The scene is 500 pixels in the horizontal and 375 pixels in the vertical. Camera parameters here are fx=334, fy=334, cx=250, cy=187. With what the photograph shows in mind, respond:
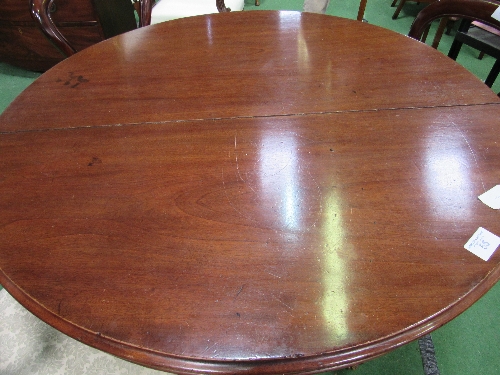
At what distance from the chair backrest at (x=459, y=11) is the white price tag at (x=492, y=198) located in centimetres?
64

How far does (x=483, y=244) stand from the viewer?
0.51 metres

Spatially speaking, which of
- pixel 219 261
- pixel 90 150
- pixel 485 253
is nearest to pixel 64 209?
pixel 90 150

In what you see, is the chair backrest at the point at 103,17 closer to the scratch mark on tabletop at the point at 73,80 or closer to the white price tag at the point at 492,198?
the scratch mark on tabletop at the point at 73,80

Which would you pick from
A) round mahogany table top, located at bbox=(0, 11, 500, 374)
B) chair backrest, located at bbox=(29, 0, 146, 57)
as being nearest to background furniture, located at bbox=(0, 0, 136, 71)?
chair backrest, located at bbox=(29, 0, 146, 57)

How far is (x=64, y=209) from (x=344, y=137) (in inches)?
21.5

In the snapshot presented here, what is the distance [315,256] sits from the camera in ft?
1.65

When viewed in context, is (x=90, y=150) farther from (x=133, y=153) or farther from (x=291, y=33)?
(x=291, y=33)

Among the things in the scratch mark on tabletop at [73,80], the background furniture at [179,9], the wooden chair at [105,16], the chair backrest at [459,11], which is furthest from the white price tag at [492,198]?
the background furniture at [179,9]

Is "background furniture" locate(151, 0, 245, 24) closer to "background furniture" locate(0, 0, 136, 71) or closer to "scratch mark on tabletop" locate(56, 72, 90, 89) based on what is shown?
"background furniture" locate(0, 0, 136, 71)

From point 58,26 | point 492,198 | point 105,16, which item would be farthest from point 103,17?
point 492,198

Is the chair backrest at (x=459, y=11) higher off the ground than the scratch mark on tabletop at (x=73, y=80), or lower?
higher

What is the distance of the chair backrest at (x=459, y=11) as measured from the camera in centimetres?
94

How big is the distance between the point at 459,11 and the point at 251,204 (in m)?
0.94

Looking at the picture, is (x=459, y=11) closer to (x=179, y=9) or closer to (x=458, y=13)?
(x=458, y=13)
